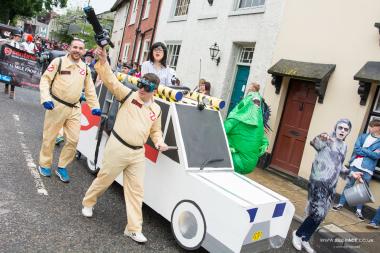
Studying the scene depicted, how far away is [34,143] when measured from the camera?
6.93 m

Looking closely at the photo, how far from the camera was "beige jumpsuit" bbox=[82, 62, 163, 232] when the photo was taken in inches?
165

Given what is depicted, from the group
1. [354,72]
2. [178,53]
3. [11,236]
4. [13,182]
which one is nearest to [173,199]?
[11,236]

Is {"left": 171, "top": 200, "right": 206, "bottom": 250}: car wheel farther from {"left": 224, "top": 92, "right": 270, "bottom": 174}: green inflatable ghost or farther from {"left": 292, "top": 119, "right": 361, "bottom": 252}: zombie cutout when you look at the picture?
{"left": 292, "top": 119, "right": 361, "bottom": 252}: zombie cutout

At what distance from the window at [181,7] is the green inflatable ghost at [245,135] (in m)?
11.1

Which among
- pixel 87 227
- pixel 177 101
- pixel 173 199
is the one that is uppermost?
pixel 177 101

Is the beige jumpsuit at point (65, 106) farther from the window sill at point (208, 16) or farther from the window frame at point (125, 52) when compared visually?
the window frame at point (125, 52)

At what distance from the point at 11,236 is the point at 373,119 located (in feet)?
21.7

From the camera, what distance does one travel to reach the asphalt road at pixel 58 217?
368 centimetres

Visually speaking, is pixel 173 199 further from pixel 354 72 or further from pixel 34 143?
pixel 354 72

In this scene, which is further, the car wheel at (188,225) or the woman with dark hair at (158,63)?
the woman with dark hair at (158,63)

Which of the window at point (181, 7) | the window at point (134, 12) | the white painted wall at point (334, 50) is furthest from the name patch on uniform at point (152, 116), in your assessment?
the window at point (134, 12)

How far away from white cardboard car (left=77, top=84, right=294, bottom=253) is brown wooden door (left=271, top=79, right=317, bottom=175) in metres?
4.80

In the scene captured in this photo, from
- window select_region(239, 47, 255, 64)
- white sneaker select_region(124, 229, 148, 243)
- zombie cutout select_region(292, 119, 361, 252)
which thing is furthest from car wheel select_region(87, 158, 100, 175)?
window select_region(239, 47, 255, 64)

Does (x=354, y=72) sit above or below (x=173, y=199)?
above
